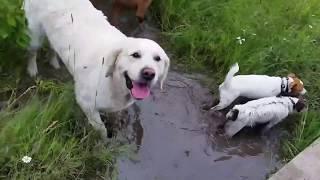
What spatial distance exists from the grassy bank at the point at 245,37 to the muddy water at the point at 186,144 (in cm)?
40

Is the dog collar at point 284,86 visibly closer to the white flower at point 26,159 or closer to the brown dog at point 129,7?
the brown dog at point 129,7

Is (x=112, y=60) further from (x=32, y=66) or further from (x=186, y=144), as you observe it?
(x=32, y=66)

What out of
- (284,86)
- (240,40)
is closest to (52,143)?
(284,86)

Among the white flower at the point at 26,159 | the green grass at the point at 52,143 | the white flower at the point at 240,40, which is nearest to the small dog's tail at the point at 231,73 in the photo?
the white flower at the point at 240,40

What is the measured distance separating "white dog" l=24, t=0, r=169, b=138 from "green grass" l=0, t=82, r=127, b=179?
138mm

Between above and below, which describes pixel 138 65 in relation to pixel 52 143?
above

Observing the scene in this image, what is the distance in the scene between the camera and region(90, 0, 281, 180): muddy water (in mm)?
4023

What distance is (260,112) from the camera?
166 inches

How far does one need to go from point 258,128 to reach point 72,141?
157 centimetres

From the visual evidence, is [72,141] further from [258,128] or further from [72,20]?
[258,128]

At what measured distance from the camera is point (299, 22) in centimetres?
549

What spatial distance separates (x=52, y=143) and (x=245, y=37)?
7.29 feet

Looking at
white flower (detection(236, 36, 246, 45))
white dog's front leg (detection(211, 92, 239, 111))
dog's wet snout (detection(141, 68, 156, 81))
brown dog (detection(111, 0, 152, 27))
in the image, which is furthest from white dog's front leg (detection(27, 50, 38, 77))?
white flower (detection(236, 36, 246, 45))

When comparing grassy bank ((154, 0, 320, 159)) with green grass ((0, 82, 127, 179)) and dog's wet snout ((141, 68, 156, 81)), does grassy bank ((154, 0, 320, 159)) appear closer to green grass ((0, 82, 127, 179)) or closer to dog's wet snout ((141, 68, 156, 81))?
green grass ((0, 82, 127, 179))
